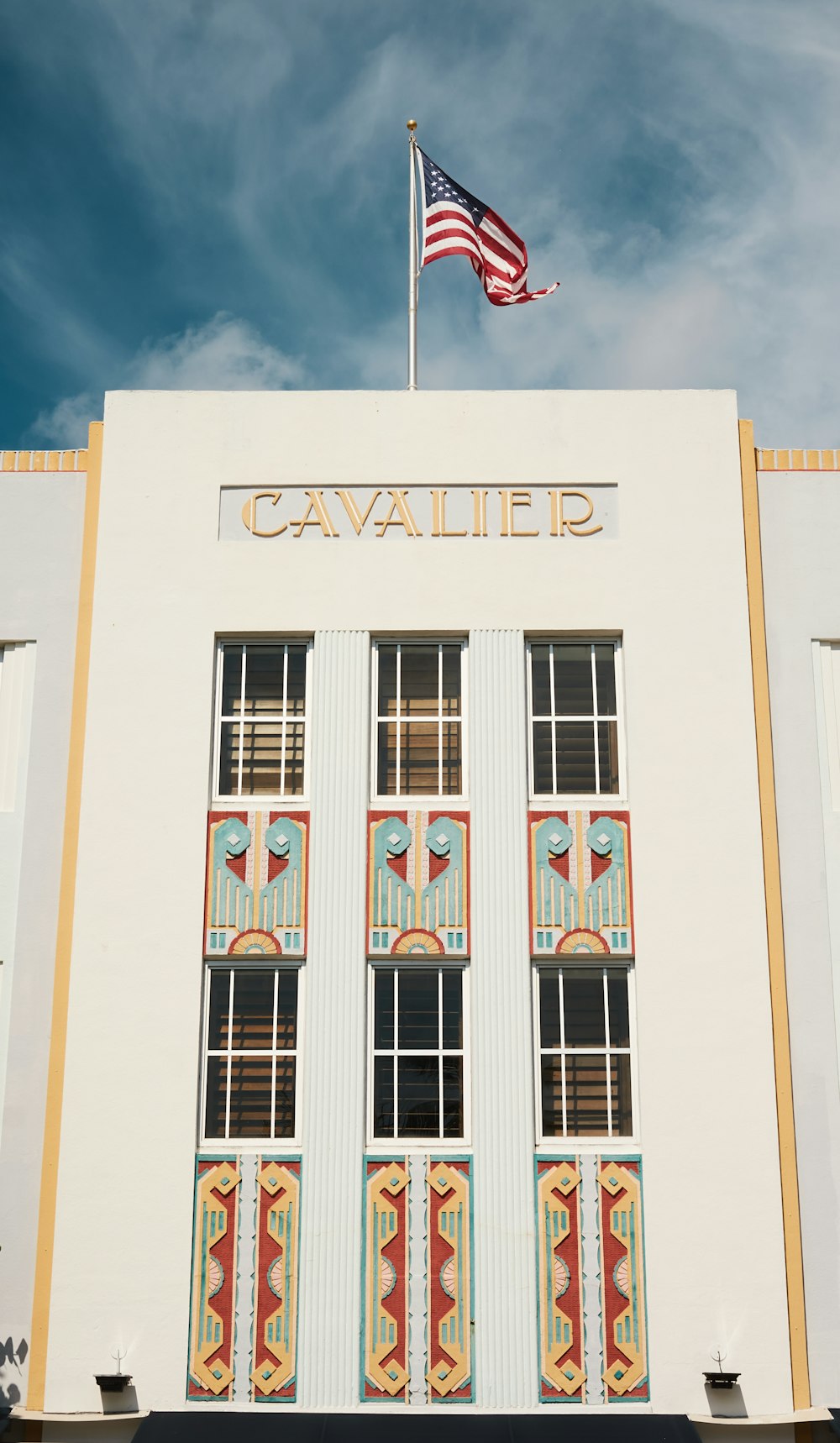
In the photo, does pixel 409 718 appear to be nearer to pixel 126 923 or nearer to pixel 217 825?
pixel 217 825

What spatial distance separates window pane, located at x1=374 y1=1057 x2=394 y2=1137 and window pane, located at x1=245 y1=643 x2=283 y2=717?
4075mm

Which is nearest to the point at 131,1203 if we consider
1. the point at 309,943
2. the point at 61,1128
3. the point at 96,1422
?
the point at 61,1128

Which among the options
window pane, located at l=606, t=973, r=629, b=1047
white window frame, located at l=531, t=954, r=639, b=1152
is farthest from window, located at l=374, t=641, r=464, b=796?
window pane, located at l=606, t=973, r=629, b=1047

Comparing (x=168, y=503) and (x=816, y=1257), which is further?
(x=168, y=503)

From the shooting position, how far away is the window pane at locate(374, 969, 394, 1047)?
1413 cm

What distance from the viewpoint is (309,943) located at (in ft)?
46.6

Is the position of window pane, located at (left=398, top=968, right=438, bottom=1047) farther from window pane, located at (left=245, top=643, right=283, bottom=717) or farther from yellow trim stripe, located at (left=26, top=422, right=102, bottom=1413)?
yellow trim stripe, located at (left=26, top=422, right=102, bottom=1413)

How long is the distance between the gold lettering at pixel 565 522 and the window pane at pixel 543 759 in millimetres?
2232

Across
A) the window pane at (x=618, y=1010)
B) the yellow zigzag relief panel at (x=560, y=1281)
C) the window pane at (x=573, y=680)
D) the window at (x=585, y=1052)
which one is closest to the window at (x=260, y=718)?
the window pane at (x=573, y=680)

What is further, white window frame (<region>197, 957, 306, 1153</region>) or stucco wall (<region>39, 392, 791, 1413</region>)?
white window frame (<region>197, 957, 306, 1153</region>)

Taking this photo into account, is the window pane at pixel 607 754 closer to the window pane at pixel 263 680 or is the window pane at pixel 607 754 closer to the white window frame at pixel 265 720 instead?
the white window frame at pixel 265 720

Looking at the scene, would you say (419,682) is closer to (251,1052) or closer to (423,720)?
(423,720)

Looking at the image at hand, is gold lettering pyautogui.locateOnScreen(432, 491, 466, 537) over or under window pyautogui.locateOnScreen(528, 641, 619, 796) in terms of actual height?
over

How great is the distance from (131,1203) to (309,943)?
10.4 feet
